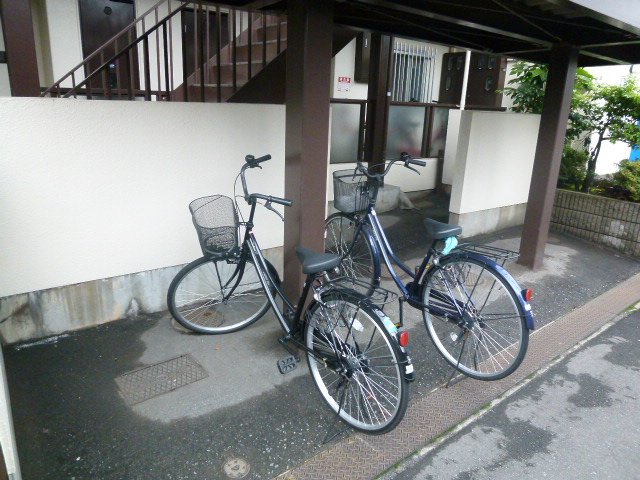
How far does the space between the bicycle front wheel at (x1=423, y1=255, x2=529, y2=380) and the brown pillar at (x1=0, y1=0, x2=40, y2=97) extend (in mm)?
3232

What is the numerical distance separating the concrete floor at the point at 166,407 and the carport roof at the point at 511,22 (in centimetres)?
280

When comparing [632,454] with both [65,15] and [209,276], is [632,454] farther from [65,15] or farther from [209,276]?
[65,15]

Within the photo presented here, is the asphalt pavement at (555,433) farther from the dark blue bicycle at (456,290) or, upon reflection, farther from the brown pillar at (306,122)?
the brown pillar at (306,122)

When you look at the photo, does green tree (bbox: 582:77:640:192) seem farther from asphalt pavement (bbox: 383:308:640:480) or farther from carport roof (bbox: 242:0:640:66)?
asphalt pavement (bbox: 383:308:640:480)

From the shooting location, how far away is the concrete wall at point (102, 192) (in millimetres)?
3438

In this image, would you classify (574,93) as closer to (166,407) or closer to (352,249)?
(352,249)

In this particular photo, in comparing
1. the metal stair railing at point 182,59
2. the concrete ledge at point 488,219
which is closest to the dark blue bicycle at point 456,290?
the metal stair railing at point 182,59

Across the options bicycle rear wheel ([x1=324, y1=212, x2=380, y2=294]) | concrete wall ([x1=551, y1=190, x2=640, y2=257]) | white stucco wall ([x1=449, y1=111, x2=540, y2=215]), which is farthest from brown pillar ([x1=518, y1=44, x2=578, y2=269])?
bicycle rear wheel ([x1=324, y1=212, x2=380, y2=294])

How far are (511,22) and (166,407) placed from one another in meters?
4.58

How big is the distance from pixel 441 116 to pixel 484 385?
674 cm

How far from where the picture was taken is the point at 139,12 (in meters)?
7.36

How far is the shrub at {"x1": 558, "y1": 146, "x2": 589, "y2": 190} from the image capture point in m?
7.61

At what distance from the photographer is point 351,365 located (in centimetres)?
286

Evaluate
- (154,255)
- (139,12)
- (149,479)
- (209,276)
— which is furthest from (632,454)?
(139,12)
